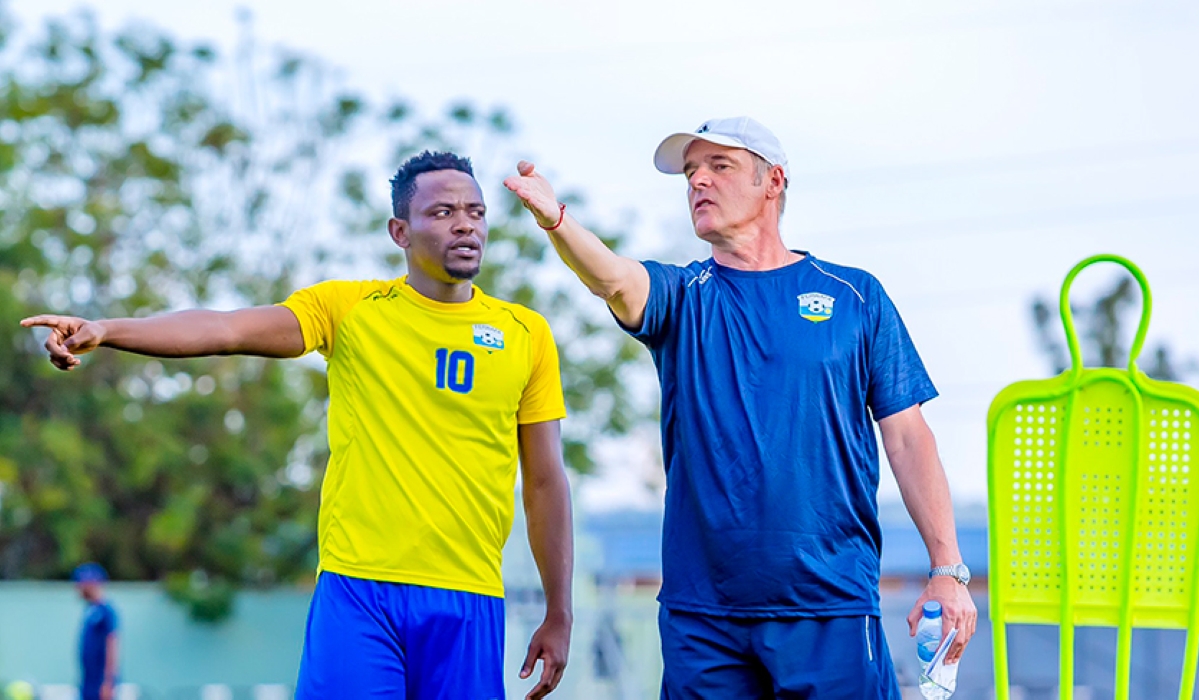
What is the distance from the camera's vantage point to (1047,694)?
48.6ft

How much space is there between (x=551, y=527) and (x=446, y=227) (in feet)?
3.54

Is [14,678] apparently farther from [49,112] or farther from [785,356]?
[785,356]

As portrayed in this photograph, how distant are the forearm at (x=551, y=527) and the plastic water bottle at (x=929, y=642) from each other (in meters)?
1.25

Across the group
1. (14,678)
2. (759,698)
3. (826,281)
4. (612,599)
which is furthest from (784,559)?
(14,678)

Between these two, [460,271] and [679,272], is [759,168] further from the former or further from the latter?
[460,271]

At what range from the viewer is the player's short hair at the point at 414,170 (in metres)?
4.66

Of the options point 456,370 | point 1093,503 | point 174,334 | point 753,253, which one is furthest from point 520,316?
point 1093,503

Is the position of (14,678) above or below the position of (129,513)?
below

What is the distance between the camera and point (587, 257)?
12.5 feet

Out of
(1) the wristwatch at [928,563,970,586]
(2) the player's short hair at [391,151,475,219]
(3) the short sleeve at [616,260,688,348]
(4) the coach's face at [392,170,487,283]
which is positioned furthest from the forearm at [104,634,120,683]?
(1) the wristwatch at [928,563,970,586]

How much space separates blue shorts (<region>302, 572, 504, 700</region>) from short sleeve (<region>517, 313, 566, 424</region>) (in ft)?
2.12

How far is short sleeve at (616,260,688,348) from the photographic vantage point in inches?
162

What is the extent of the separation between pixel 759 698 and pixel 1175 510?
1.29 metres

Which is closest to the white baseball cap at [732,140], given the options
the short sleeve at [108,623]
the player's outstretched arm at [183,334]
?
the player's outstretched arm at [183,334]
